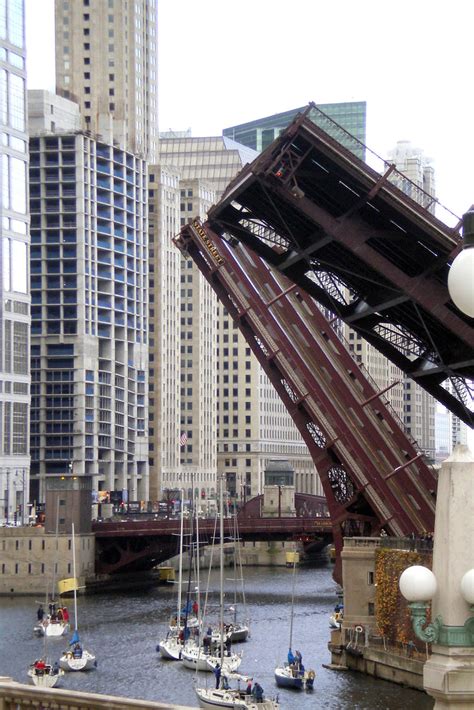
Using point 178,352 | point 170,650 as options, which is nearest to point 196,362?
point 178,352

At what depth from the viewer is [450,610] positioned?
36.5 feet

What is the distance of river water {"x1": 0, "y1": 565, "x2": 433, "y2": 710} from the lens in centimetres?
5284

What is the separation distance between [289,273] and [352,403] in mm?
15262

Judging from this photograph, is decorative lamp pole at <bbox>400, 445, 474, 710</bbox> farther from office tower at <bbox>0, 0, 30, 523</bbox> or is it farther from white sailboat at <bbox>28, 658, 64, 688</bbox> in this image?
office tower at <bbox>0, 0, 30, 523</bbox>

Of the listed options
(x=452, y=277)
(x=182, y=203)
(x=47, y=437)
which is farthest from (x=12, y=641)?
(x=182, y=203)

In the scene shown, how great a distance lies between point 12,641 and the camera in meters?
69.9

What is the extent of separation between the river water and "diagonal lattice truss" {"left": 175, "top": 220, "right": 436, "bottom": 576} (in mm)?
7022

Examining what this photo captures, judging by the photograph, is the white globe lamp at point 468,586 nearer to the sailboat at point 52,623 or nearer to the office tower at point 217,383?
the sailboat at point 52,623

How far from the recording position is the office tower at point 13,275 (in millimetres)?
123125

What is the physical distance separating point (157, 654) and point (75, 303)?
86.2 meters

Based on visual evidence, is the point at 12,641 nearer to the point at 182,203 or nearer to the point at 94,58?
the point at 94,58

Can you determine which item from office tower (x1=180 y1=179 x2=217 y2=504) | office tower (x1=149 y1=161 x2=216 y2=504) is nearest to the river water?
office tower (x1=149 y1=161 x2=216 y2=504)

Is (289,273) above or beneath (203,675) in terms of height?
above

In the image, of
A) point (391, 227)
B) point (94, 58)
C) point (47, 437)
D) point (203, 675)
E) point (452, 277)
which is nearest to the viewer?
point (452, 277)
